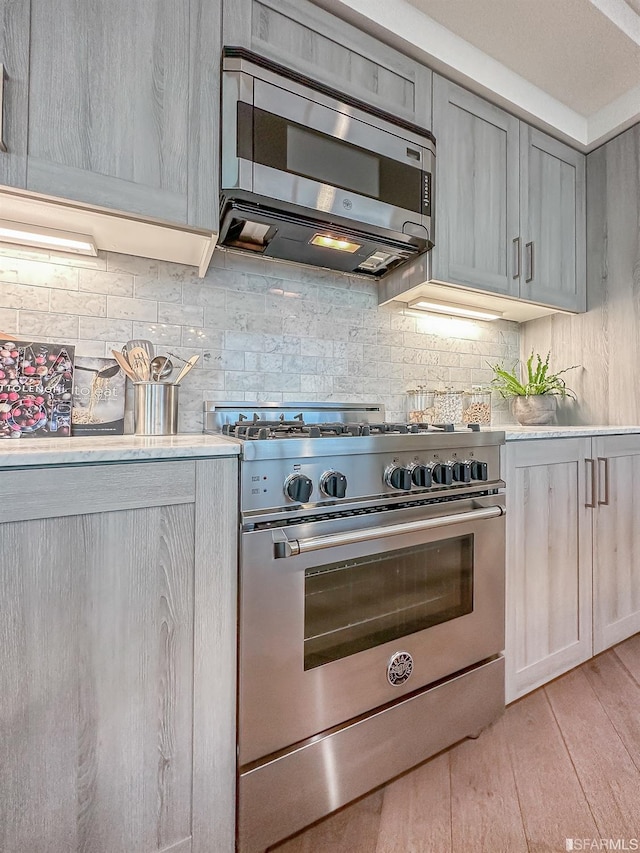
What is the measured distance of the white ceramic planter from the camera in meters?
2.17

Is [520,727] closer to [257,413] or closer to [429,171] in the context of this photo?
[257,413]

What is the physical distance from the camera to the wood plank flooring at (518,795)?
1.05 m

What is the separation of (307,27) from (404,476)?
58.0 inches

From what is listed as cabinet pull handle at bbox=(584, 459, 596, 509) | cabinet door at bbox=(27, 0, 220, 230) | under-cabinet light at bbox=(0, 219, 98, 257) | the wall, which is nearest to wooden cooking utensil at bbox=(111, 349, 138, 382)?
under-cabinet light at bbox=(0, 219, 98, 257)

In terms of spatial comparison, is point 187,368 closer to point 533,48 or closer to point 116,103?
point 116,103

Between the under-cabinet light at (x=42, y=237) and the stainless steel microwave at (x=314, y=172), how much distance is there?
0.44 m

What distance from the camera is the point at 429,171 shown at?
5.28 feet

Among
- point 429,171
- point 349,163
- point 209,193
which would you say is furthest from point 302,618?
point 429,171

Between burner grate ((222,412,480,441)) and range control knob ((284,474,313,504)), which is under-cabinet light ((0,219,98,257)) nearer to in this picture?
burner grate ((222,412,480,441))

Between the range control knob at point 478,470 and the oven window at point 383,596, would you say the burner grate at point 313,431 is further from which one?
the oven window at point 383,596

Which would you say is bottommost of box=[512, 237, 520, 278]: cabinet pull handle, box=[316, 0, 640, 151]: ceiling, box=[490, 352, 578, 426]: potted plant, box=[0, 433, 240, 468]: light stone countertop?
box=[0, 433, 240, 468]: light stone countertop

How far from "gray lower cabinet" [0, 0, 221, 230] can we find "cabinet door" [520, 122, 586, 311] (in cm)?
146

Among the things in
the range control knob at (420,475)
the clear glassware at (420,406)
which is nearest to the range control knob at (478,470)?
the range control knob at (420,475)

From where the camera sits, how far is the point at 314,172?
4.53ft
